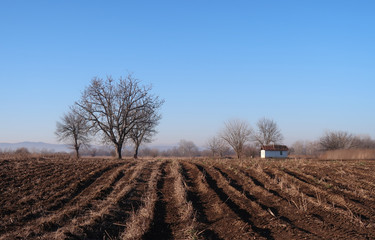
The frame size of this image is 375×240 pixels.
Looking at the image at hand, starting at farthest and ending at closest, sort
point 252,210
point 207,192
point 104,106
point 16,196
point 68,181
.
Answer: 1. point 104,106
2. point 68,181
3. point 207,192
4. point 16,196
5. point 252,210

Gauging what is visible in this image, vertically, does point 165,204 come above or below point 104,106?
below

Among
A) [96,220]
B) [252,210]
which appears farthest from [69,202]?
[252,210]

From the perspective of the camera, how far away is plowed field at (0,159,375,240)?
6711 mm

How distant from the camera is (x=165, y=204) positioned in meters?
9.70

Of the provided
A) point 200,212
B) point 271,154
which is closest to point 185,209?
point 200,212

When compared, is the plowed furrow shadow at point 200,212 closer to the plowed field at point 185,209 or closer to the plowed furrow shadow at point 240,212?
the plowed field at point 185,209

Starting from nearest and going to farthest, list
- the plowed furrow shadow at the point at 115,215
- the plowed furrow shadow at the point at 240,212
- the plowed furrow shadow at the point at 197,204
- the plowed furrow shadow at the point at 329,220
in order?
the plowed furrow shadow at the point at 329,220 → the plowed furrow shadow at the point at 240,212 → the plowed furrow shadow at the point at 115,215 → the plowed furrow shadow at the point at 197,204

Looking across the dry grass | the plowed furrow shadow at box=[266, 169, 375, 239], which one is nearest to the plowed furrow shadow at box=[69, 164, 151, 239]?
the plowed furrow shadow at box=[266, 169, 375, 239]

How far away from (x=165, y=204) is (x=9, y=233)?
453cm

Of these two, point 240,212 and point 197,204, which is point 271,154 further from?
point 240,212

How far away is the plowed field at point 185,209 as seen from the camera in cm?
671

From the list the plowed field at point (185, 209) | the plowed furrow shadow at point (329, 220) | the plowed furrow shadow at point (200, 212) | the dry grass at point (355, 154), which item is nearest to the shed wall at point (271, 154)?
the dry grass at point (355, 154)

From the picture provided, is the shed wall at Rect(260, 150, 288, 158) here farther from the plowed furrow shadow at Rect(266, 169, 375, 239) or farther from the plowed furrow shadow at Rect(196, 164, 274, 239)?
the plowed furrow shadow at Rect(266, 169, 375, 239)

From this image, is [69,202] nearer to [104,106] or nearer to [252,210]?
[252,210]
